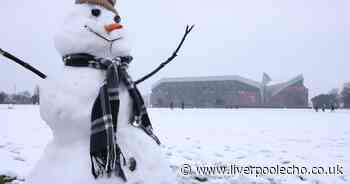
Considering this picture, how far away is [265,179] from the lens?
239 inches

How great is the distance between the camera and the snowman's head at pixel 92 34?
2848 mm

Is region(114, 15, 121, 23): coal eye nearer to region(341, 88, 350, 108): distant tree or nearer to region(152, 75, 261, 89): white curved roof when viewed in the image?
region(341, 88, 350, 108): distant tree

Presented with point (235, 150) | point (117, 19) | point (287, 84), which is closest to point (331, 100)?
point (287, 84)

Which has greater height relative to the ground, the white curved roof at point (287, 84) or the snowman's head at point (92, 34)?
the white curved roof at point (287, 84)

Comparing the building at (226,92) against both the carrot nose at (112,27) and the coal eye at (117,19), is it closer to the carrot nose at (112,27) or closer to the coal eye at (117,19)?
the coal eye at (117,19)

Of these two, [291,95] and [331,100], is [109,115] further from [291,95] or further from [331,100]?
[291,95]

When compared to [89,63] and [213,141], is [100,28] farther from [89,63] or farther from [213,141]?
[213,141]

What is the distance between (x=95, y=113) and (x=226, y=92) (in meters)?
79.2

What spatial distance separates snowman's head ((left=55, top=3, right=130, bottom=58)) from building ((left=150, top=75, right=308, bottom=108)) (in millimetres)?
76542

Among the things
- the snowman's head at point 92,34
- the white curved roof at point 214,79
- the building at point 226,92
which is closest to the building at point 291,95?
the building at point 226,92

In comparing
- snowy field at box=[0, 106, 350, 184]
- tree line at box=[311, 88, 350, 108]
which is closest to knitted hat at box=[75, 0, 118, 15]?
snowy field at box=[0, 106, 350, 184]

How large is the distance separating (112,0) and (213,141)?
22.2 ft

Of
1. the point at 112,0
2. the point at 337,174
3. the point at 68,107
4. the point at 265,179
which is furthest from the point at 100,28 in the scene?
the point at 337,174

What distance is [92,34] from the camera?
9.37 ft
